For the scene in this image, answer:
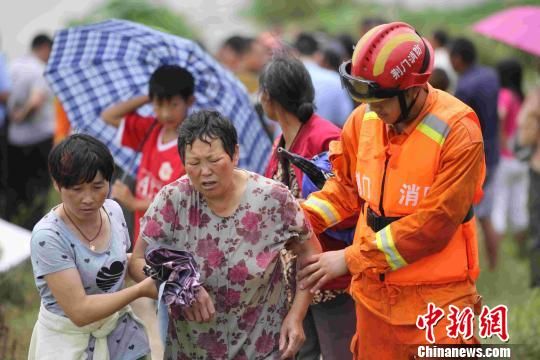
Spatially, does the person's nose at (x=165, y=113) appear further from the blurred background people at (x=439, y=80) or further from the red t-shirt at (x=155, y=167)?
the blurred background people at (x=439, y=80)

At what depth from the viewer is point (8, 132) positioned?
36.7 ft

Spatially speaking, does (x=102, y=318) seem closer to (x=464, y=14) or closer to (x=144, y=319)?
(x=144, y=319)

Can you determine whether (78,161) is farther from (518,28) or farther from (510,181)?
(510,181)

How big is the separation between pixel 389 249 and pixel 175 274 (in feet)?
2.94

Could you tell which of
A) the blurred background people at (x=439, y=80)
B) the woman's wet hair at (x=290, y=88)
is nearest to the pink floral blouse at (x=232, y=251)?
the woman's wet hair at (x=290, y=88)

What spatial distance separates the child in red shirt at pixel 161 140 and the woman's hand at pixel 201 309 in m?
2.03

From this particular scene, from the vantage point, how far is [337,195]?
5207mm

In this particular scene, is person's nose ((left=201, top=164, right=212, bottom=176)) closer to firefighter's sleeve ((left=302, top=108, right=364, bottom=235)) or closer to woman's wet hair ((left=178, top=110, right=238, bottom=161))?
woman's wet hair ((left=178, top=110, right=238, bottom=161))

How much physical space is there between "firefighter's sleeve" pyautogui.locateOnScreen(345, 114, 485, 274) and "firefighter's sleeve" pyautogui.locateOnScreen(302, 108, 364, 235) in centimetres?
51

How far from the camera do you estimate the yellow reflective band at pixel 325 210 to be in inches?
203

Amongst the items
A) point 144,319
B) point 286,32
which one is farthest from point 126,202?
point 286,32

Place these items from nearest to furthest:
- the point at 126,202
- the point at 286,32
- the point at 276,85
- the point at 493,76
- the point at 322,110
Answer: the point at 276,85
the point at 126,202
the point at 322,110
the point at 493,76
the point at 286,32

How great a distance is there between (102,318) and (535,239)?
564 centimetres

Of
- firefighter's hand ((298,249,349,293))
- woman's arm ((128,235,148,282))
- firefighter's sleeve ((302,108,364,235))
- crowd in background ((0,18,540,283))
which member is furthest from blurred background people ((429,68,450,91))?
woman's arm ((128,235,148,282))
